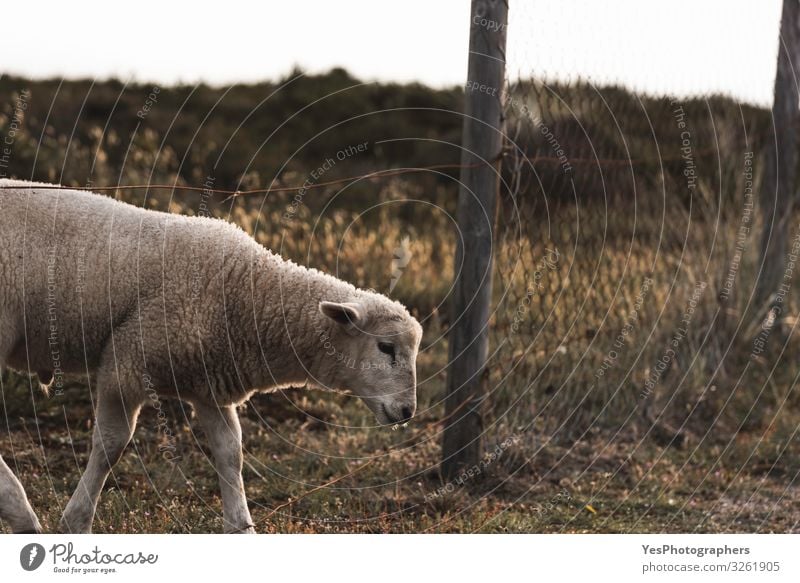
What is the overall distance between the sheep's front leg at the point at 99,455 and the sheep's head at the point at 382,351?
1078 mm

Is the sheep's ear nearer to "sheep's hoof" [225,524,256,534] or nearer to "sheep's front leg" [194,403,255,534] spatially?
"sheep's front leg" [194,403,255,534]

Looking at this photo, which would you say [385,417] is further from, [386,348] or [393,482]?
[393,482]

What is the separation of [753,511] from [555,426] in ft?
4.57

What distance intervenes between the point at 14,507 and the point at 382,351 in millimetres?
1829

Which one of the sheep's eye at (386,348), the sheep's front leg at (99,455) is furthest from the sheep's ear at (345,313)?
the sheep's front leg at (99,455)

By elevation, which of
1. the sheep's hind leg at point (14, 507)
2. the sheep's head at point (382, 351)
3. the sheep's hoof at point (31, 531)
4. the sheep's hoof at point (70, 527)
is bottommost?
the sheep's hoof at point (70, 527)

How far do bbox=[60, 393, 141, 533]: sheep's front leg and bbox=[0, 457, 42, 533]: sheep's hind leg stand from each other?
265 millimetres

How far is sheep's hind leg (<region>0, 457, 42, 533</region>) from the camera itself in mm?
4691

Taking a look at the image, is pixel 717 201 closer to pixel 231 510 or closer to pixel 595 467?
pixel 595 467

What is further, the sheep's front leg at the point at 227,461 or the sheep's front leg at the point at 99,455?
the sheep's front leg at the point at 227,461

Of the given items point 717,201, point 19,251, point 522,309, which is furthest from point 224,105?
point 19,251

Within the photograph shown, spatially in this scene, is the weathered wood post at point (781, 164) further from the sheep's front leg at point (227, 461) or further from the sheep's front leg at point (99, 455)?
the sheep's front leg at point (99, 455)

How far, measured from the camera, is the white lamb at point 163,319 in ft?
16.2
